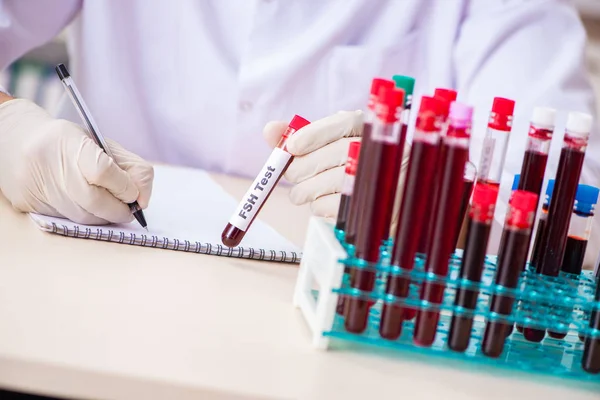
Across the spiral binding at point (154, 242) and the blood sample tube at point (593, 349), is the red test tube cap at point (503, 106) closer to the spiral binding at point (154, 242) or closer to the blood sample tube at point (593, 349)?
the blood sample tube at point (593, 349)

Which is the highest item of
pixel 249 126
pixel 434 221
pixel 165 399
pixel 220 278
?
pixel 249 126

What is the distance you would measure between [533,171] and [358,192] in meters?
0.23

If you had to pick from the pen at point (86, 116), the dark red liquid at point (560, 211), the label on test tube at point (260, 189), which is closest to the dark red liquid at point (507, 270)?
the dark red liquid at point (560, 211)

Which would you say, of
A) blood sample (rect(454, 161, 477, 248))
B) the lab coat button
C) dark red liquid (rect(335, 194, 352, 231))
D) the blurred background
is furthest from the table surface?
the blurred background

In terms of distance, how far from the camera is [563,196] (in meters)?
0.85

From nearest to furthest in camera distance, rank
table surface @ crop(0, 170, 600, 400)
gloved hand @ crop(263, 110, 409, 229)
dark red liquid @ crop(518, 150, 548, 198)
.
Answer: table surface @ crop(0, 170, 600, 400) → dark red liquid @ crop(518, 150, 548, 198) → gloved hand @ crop(263, 110, 409, 229)

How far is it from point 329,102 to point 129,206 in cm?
82

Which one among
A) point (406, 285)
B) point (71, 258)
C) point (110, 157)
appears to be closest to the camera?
point (406, 285)

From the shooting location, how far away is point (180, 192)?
1.39 m

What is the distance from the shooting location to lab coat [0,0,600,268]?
1742 millimetres

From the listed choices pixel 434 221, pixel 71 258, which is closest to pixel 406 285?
pixel 434 221

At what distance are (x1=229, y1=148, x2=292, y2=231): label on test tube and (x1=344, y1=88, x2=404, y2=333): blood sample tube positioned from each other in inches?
11.0

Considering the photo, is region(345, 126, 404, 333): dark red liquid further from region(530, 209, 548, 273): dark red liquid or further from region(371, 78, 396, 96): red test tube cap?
region(530, 209, 548, 273): dark red liquid

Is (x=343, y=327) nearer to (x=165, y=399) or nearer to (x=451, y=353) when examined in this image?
(x=451, y=353)
